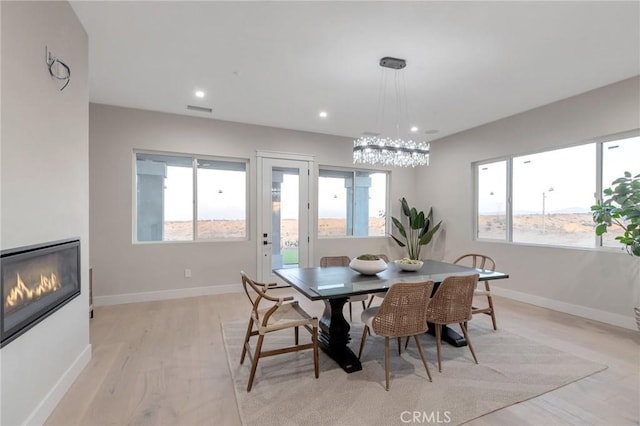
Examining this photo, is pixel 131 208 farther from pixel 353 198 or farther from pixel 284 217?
pixel 353 198

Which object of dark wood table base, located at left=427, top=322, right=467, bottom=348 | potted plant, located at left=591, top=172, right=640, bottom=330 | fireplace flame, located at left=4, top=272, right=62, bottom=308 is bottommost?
dark wood table base, located at left=427, top=322, right=467, bottom=348

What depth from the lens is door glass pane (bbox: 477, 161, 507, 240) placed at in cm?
496

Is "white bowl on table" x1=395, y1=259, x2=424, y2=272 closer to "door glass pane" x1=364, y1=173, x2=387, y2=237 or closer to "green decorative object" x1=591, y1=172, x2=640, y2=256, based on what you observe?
"green decorative object" x1=591, y1=172, x2=640, y2=256

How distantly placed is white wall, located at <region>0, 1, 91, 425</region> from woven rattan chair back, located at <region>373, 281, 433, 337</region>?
2.15 meters

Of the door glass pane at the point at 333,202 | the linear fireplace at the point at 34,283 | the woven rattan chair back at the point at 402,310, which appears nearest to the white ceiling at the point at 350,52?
the door glass pane at the point at 333,202

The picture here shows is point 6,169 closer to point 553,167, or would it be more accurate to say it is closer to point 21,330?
point 21,330

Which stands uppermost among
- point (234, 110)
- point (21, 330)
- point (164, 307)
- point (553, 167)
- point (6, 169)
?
point (234, 110)

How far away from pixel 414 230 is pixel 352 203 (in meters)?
1.46

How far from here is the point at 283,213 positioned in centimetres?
532

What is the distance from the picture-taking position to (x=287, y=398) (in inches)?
82.7

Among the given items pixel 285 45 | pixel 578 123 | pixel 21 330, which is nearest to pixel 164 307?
pixel 21 330

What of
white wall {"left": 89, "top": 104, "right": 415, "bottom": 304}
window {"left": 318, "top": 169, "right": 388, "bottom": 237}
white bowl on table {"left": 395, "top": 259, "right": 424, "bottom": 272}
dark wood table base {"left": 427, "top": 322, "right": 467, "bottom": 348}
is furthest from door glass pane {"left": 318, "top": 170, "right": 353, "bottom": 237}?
dark wood table base {"left": 427, "top": 322, "right": 467, "bottom": 348}

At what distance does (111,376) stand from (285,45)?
3163 mm

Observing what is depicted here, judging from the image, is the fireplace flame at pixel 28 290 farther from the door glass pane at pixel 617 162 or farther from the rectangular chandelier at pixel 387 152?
the door glass pane at pixel 617 162
